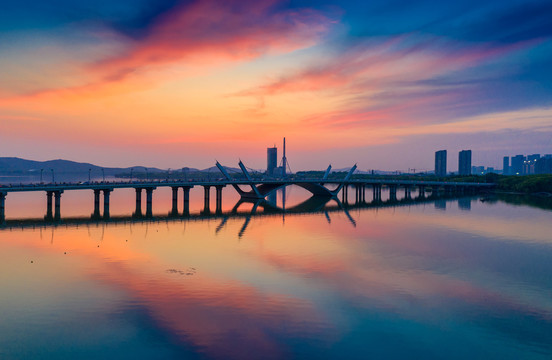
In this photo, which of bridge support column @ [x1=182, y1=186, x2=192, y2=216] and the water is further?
bridge support column @ [x1=182, y1=186, x2=192, y2=216]

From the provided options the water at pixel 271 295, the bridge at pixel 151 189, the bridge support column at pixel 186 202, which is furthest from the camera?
the bridge support column at pixel 186 202

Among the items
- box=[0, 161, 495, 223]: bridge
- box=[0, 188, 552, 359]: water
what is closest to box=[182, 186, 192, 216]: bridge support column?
box=[0, 161, 495, 223]: bridge

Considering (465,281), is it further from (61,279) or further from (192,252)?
(61,279)

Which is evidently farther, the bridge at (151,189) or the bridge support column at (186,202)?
the bridge support column at (186,202)

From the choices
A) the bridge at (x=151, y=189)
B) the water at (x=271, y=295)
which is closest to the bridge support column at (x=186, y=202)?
the bridge at (x=151, y=189)

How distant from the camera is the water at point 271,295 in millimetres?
21438

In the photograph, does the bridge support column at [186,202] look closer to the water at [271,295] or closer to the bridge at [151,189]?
the bridge at [151,189]

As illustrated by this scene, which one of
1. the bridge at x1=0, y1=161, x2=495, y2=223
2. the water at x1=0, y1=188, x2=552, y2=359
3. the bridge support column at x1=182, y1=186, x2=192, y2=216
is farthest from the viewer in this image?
the bridge support column at x1=182, y1=186, x2=192, y2=216

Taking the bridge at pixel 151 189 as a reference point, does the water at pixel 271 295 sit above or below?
below

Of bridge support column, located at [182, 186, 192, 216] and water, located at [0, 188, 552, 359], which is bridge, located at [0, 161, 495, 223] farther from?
water, located at [0, 188, 552, 359]

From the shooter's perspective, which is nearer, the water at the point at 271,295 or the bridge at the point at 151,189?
the water at the point at 271,295

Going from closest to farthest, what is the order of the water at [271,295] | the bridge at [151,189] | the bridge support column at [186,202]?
the water at [271,295], the bridge at [151,189], the bridge support column at [186,202]

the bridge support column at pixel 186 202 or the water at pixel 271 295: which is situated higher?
the bridge support column at pixel 186 202

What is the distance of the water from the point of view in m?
21.4
